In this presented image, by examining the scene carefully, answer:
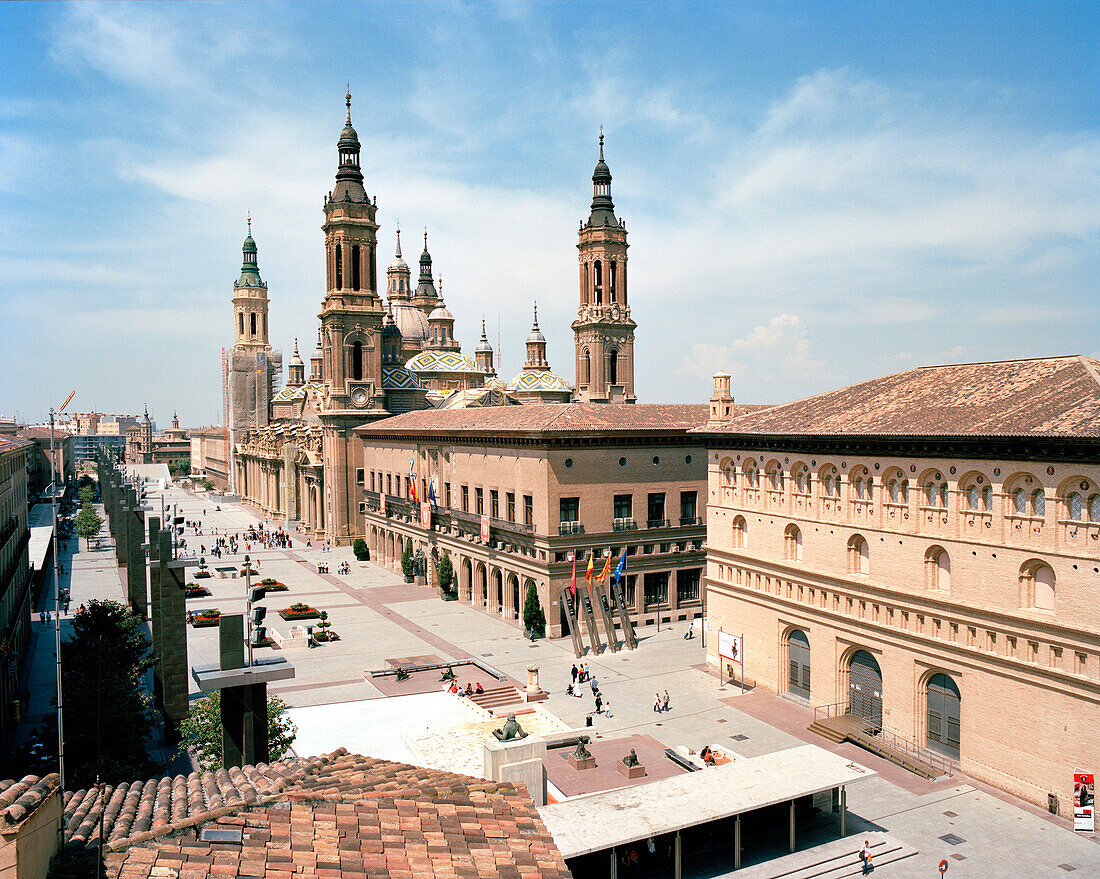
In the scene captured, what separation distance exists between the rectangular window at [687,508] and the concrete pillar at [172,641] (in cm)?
2999

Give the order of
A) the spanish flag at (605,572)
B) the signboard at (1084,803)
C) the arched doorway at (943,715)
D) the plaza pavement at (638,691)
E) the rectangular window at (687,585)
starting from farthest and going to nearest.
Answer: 1. the rectangular window at (687,585)
2. the spanish flag at (605,572)
3. the arched doorway at (943,715)
4. the signboard at (1084,803)
5. the plaza pavement at (638,691)

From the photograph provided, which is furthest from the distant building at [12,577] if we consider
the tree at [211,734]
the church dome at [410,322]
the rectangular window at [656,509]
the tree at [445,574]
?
the church dome at [410,322]

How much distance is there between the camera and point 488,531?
2168 inches

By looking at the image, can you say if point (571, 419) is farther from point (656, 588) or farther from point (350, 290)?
point (350, 290)

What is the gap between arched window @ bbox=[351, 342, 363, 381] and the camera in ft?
289

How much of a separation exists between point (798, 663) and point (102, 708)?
2681 cm

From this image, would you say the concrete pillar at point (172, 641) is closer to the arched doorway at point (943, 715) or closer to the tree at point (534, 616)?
→ the tree at point (534, 616)

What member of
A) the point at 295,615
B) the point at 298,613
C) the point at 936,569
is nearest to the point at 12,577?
the point at 295,615

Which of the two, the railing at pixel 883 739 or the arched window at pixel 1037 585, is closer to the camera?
the arched window at pixel 1037 585

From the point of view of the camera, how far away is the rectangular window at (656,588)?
52.5 meters

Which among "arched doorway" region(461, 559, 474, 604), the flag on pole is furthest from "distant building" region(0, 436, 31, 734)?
the flag on pole

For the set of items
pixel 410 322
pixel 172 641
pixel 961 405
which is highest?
pixel 410 322

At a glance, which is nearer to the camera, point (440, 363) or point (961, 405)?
point (961, 405)

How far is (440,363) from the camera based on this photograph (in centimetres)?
10838
